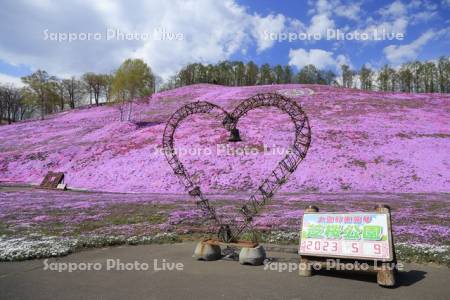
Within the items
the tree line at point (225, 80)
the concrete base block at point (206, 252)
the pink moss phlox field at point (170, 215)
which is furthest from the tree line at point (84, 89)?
the concrete base block at point (206, 252)

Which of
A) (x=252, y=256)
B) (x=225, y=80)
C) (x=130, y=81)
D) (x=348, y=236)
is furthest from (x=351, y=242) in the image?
(x=225, y=80)

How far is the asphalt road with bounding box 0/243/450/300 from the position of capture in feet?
24.9

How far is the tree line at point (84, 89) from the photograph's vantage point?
60.7 m

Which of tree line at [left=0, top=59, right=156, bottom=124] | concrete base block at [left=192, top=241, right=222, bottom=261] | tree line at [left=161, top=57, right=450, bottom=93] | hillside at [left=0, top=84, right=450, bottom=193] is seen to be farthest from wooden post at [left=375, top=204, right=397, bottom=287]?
Result: tree line at [left=161, top=57, right=450, bottom=93]

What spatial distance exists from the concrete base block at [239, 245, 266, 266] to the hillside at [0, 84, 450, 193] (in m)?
20.4

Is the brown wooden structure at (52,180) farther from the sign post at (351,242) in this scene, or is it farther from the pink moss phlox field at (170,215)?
the sign post at (351,242)

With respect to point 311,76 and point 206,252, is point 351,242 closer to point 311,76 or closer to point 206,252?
point 206,252

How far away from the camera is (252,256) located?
986cm

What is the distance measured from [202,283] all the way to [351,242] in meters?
3.52

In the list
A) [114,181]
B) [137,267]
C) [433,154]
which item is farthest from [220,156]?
[137,267]

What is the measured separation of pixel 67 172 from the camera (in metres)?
38.0

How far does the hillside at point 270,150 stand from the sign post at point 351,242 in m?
20.6

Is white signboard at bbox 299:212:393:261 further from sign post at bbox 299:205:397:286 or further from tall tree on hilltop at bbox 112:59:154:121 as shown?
tall tree on hilltop at bbox 112:59:154:121

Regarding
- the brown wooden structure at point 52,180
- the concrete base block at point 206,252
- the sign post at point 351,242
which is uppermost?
the brown wooden structure at point 52,180
